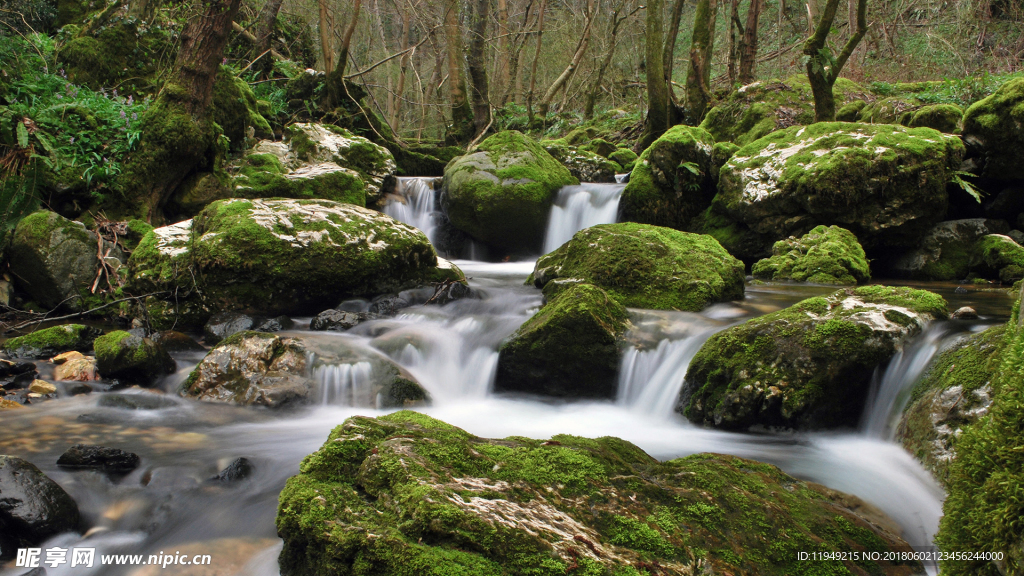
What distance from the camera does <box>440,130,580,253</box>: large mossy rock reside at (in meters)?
10.2

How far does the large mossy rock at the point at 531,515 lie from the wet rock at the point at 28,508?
160cm

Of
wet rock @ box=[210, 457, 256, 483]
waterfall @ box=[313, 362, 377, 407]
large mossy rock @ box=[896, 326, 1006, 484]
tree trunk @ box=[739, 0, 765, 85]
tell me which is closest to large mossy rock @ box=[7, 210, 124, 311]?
waterfall @ box=[313, 362, 377, 407]

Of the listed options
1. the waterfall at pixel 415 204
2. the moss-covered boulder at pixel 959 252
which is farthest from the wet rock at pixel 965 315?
the waterfall at pixel 415 204

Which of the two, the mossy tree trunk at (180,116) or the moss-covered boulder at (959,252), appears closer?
the moss-covered boulder at (959,252)

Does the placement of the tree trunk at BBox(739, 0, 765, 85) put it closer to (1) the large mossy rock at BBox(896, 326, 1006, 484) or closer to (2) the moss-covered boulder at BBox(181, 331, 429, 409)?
(1) the large mossy rock at BBox(896, 326, 1006, 484)

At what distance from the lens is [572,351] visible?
4969mm

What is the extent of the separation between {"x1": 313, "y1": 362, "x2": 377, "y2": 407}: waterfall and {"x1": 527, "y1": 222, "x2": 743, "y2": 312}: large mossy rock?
260 centimetres

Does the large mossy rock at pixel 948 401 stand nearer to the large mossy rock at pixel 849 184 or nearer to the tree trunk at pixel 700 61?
the large mossy rock at pixel 849 184

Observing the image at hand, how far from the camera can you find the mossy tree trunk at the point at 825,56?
9.30 metres

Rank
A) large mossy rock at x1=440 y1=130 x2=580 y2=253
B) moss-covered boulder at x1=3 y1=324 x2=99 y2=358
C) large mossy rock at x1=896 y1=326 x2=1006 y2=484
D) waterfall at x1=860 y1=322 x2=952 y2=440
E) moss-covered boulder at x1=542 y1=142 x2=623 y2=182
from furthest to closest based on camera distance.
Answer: moss-covered boulder at x1=542 y1=142 x2=623 y2=182
large mossy rock at x1=440 y1=130 x2=580 y2=253
moss-covered boulder at x1=3 y1=324 x2=99 y2=358
waterfall at x1=860 y1=322 x2=952 y2=440
large mossy rock at x1=896 y1=326 x2=1006 y2=484

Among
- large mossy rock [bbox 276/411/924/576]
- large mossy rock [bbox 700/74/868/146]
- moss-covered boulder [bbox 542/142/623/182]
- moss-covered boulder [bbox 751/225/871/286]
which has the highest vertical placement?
large mossy rock [bbox 700/74/868/146]

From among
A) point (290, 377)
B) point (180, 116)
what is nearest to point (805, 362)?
point (290, 377)

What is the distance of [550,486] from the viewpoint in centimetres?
215

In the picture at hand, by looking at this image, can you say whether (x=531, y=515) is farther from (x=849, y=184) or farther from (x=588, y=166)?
(x=588, y=166)
